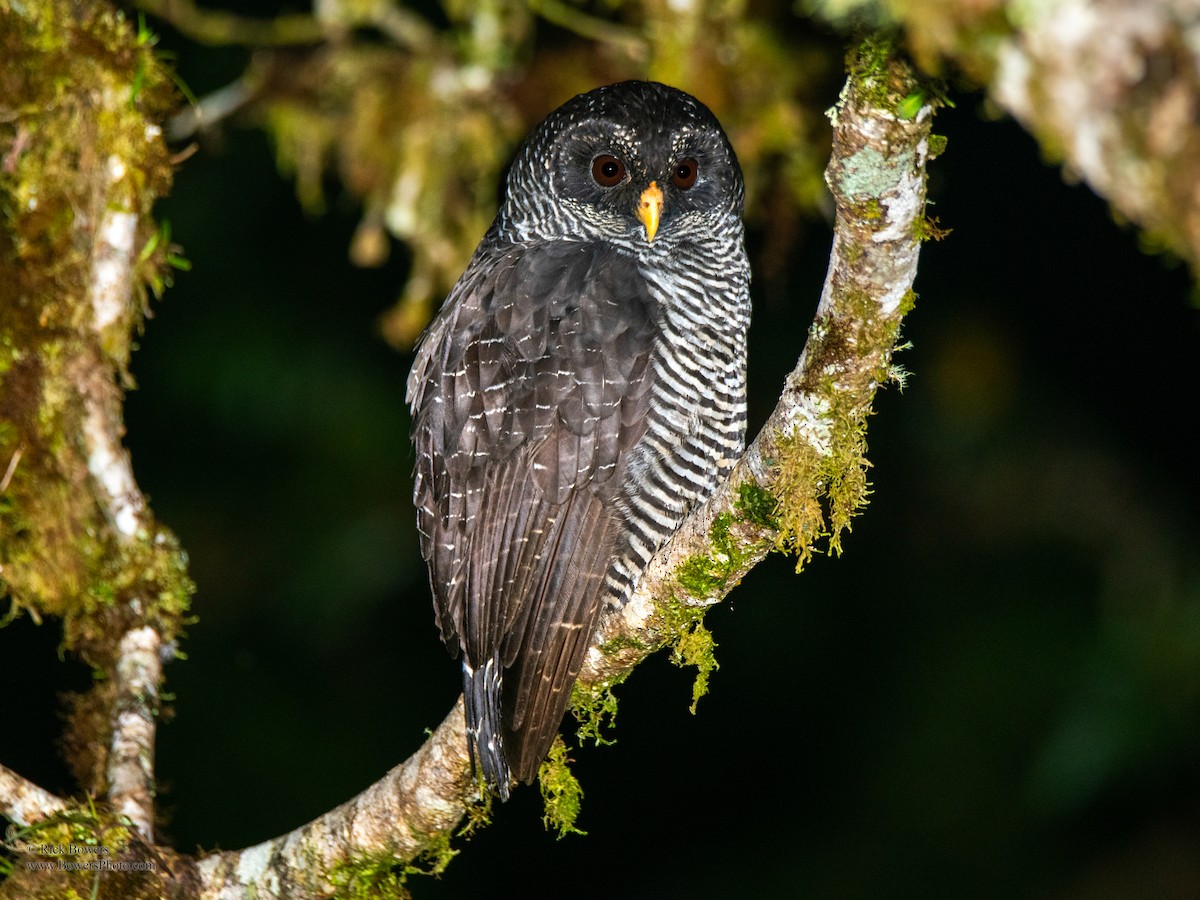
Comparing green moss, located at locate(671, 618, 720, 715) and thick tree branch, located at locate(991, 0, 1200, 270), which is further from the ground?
green moss, located at locate(671, 618, 720, 715)

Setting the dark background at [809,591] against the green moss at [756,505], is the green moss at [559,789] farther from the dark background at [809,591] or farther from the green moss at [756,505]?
the dark background at [809,591]

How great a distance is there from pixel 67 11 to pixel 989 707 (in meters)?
6.17

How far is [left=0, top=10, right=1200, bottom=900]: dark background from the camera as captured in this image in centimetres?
721

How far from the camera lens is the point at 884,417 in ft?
25.8

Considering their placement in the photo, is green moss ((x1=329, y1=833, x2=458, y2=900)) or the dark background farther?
the dark background

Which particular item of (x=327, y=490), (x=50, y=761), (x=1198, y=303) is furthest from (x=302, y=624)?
(x=1198, y=303)

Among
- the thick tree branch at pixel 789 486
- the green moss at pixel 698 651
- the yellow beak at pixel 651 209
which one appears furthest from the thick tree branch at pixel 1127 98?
the yellow beak at pixel 651 209

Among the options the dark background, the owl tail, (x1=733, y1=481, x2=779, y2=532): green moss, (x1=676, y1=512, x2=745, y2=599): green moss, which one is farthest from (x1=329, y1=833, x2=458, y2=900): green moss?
the dark background

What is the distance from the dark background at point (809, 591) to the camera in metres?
7.21

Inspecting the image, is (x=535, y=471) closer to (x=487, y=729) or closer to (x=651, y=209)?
(x=487, y=729)

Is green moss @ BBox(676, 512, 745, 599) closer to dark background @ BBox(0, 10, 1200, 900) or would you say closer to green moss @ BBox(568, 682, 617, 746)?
green moss @ BBox(568, 682, 617, 746)

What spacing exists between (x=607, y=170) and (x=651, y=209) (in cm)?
27

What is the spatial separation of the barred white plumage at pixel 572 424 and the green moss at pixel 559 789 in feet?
0.79

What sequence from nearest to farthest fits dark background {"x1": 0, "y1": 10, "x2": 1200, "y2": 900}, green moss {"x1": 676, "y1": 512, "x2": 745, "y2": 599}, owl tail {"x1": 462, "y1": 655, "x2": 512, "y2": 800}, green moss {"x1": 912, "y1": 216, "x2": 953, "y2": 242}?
green moss {"x1": 912, "y1": 216, "x2": 953, "y2": 242} → green moss {"x1": 676, "y1": 512, "x2": 745, "y2": 599} → owl tail {"x1": 462, "y1": 655, "x2": 512, "y2": 800} → dark background {"x1": 0, "y1": 10, "x2": 1200, "y2": 900}
